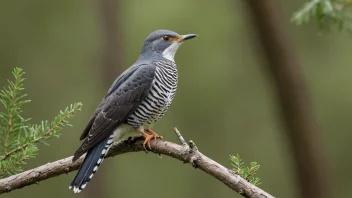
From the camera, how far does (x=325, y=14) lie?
362 centimetres

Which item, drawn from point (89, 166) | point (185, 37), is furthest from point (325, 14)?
point (89, 166)

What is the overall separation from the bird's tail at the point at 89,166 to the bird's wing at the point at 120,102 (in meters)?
0.05

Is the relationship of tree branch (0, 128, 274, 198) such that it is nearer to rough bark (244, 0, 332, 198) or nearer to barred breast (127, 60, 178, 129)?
barred breast (127, 60, 178, 129)

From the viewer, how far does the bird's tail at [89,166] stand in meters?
3.31

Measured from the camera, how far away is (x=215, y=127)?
1018cm

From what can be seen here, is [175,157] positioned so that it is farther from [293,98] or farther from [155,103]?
[293,98]

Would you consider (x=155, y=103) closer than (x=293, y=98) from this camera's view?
Yes

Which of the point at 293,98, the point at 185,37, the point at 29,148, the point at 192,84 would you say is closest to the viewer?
the point at 29,148

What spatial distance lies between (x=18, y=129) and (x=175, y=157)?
787mm

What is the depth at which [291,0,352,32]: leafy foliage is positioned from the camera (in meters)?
3.60

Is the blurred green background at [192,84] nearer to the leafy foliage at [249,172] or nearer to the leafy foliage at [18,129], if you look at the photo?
the leafy foliage at [18,129]

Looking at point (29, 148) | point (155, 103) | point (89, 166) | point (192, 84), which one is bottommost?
point (192, 84)

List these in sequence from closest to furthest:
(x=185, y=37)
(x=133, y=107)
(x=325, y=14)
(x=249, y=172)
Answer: (x=249, y=172)
(x=325, y=14)
(x=133, y=107)
(x=185, y=37)

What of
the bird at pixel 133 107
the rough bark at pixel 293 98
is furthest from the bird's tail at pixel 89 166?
the rough bark at pixel 293 98
